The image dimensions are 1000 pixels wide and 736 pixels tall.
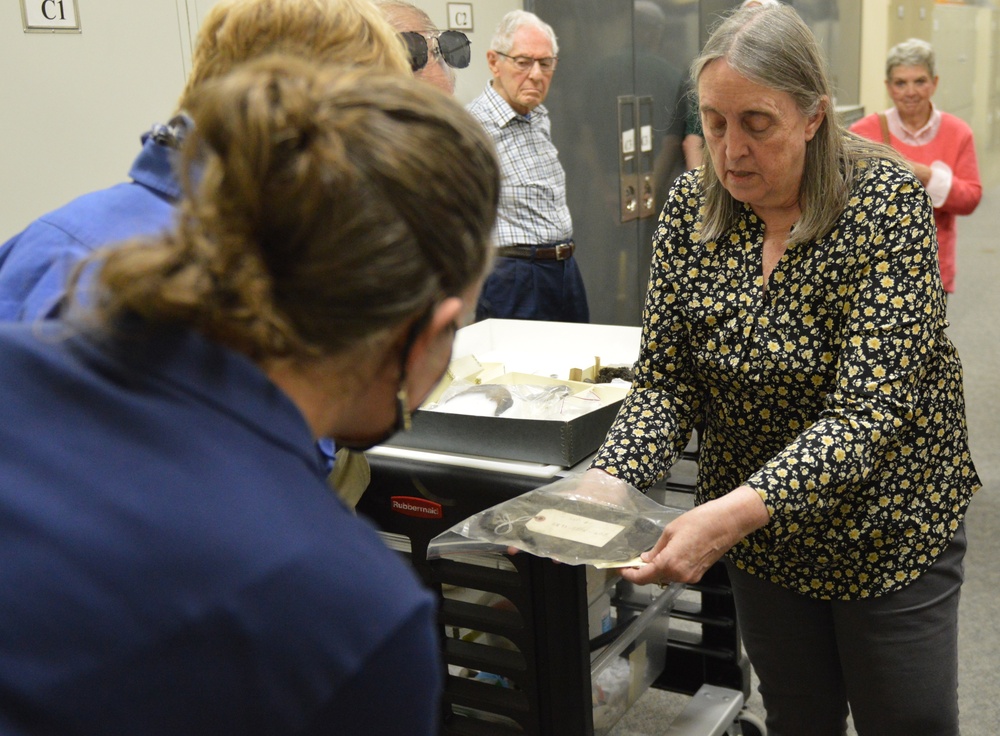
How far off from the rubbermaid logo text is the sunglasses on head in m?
0.67

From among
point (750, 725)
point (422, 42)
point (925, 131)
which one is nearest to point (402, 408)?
point (422, 42)

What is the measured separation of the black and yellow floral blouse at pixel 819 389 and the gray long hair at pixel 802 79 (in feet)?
0.09

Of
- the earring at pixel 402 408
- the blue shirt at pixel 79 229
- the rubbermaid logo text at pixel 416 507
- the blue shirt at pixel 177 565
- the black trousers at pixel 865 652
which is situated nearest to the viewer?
the blue shirt at pixel 177 565

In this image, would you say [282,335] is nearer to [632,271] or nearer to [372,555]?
[372,555]

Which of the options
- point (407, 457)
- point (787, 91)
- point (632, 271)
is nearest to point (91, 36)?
point (407, 457)

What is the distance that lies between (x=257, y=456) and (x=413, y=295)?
0.13m

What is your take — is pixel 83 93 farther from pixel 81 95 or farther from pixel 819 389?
pixel 819 389

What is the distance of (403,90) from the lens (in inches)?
24.3

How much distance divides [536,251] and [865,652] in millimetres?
2210

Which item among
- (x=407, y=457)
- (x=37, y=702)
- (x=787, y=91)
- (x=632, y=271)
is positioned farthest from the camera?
(x=632, y=271)

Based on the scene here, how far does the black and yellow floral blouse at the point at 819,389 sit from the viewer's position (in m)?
1.26

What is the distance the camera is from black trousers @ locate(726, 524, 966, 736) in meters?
1.38

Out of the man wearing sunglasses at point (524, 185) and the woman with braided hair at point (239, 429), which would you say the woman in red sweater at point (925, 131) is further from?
the woman with braided hair at point (239, 429)

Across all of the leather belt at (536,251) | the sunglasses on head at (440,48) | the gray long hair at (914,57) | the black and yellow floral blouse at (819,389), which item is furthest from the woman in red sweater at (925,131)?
the black and yellow floral blouse at (819,389)
